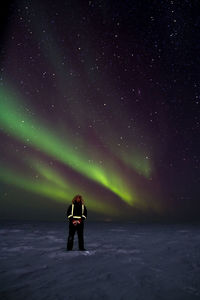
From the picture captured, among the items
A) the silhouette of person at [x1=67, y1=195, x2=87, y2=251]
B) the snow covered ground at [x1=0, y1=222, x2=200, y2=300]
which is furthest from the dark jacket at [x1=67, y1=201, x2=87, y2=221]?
the snow covered ground at [x1=0, y1=222, x2=200, y2=300]

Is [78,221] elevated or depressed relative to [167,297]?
elevated

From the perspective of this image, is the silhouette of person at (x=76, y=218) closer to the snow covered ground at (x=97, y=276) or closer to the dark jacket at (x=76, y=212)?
the dark jacket at (x=76, y=212)

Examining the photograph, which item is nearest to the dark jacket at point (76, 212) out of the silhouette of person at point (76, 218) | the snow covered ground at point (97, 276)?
the silhouette of person at point (76, 218)

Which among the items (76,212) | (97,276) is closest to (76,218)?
(76,212)

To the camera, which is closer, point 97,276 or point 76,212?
point 97,276

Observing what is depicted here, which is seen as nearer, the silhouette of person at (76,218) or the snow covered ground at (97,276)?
the snow covered ground at (97,276)

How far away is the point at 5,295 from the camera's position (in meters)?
4.09

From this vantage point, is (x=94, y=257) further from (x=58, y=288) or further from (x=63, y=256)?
(x=58, y=288)

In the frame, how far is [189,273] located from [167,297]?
187cm

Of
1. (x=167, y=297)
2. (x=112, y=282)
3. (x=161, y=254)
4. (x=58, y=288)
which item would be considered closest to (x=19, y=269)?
(x=58, y=288)

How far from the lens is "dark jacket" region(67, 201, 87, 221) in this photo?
27.9 feet

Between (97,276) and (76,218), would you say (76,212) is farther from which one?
(97,276)

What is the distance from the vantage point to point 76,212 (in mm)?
8586

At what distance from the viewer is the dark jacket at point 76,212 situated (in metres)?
8.52
